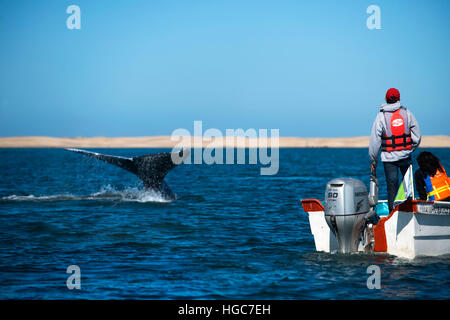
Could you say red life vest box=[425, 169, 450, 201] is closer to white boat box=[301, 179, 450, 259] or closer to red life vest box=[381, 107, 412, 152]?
white boat box=[301, 179, 450, 259]

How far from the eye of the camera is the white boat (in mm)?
10883

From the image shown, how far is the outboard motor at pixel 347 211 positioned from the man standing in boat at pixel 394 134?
63 centimetres

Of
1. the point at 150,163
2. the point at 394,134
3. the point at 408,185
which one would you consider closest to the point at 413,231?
the point at 408,185

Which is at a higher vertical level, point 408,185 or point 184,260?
point 408,185

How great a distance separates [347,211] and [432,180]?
6.48ft

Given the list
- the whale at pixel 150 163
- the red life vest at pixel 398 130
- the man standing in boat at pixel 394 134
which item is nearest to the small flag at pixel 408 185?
the man standing in boat at pixel 394 134

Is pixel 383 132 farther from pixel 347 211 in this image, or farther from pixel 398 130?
pixel 347 211

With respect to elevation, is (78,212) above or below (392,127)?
below

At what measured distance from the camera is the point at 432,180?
37.7ft

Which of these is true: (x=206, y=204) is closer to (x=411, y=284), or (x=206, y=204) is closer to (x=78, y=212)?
(x=78, y=212)

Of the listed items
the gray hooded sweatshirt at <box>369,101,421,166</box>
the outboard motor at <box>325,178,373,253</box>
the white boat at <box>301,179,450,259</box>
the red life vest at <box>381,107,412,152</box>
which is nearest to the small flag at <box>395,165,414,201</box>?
the gray hooded sweatshirt at <box>369,101,421,166</box>
